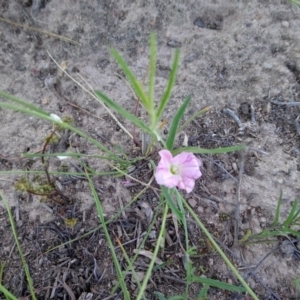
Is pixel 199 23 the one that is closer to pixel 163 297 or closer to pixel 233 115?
pixel 233 115

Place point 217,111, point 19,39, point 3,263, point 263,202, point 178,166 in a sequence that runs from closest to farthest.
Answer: point 178,166, point 3,263, point 263,202, point 217,111, point 19,39

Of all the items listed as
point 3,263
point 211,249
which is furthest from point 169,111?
point 3,263

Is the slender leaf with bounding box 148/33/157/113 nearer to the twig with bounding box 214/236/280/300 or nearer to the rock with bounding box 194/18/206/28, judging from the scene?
the twig with bounding box 214/236/280/300

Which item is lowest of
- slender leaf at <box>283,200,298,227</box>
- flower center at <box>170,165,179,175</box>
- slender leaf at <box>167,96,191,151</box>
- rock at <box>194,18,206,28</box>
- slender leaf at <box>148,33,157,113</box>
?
slender leaf at <box>283,200,298,227</box>

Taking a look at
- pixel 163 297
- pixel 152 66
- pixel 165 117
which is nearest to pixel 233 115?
pixel 165 117

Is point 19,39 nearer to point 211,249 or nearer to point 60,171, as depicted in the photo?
point 60,171

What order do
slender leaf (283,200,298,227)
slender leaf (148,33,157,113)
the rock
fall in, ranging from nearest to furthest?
slender leaf (148,33,157,113) < slender leaf (283,200,298,227) < the rock

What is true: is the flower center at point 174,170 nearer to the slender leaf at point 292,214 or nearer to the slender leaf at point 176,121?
the slender leaf at point 176,121

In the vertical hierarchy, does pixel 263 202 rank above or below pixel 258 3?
below

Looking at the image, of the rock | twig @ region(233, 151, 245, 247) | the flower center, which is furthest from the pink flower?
the rock
